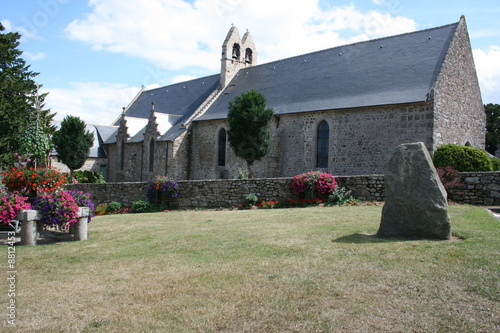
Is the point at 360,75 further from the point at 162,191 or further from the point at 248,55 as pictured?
the point at 248,55

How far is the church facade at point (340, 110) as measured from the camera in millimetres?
19250

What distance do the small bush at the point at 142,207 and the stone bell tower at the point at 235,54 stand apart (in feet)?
52.0

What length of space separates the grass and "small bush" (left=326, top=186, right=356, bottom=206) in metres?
5.50

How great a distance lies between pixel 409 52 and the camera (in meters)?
21.5

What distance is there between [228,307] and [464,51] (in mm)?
21480

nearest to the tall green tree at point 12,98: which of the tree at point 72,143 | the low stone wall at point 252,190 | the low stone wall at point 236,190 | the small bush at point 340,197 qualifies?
the tree at point 72,143

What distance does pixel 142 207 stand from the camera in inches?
686

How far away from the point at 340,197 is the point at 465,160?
5563 mm

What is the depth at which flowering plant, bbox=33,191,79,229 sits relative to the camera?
8727 millimetres

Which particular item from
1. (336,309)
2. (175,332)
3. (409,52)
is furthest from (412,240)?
(409,52)

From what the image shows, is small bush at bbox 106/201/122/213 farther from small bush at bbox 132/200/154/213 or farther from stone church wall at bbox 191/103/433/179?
stone church wall at bbox 191/103/433/179

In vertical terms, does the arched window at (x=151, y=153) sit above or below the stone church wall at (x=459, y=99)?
below

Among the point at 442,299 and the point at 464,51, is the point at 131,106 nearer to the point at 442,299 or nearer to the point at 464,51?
the point at 464,51

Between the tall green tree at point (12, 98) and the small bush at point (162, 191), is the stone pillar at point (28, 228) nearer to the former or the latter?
the small bush at point (162, 191)
